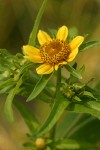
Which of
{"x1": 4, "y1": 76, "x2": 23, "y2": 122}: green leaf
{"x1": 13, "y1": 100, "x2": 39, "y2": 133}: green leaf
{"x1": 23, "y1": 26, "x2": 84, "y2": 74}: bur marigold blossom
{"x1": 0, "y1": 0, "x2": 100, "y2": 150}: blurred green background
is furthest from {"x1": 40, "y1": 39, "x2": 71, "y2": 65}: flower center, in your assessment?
{"x1": 0, "y1": 0, "x2": 100, "y2": 150}: blurred green background

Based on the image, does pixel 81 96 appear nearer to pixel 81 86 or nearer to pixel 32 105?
pixel 81 86

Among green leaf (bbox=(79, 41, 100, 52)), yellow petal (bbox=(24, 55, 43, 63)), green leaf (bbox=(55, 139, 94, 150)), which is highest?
yellow petal (bbox=(24, 55, 43, 63))

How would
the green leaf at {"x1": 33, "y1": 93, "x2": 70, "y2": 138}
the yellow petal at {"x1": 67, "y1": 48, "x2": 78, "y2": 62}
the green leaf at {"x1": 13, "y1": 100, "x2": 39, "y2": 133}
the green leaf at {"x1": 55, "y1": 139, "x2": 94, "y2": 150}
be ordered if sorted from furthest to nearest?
the green leaf at {"x1": 13, "y1": 100, "x2": 39, "y2": 133}
the green leaf at {"x1": 55, "y1": 139, "x2": 94, "y2": 150}
the yellow petal at {"x1": 67, "y1": 48, "x2": 78, "y2": 62}
the green leaf at {"x1": 33, "y1": 93, "x2": 70, "y2": 138}

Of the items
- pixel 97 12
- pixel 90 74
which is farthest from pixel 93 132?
pixel 97 12

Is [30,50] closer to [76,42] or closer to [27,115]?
[76,42]

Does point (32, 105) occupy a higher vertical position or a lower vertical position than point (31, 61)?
higher

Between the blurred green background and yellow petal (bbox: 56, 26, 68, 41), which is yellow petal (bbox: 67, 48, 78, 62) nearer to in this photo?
yellow petal (bbox: 56, 26, 68, 41)

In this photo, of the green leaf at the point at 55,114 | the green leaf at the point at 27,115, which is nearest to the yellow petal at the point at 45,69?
the green leaf at the point at 55,114

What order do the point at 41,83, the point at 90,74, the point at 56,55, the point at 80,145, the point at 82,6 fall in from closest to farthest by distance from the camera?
the point at 41,83 < the point at 56,55 < the point at 80,145 < the point at 90,74 < the point at 82,6
